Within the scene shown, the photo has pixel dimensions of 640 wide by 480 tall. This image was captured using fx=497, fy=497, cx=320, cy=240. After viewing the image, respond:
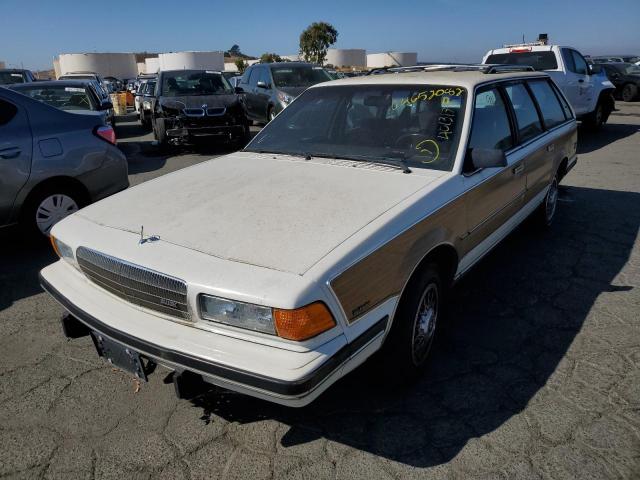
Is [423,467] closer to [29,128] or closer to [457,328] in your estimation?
[457,328]

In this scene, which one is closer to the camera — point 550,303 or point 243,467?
point 243,467

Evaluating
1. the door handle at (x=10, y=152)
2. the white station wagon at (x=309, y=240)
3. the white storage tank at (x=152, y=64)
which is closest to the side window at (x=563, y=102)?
the white station wagon at (x=309, y=240)

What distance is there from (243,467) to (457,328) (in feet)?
5.57

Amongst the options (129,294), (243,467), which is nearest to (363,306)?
(243,467)

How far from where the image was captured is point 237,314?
1.94 m

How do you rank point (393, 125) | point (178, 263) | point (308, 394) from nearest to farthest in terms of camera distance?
point (308, 394) → point (178, 263) → point (393, 125)

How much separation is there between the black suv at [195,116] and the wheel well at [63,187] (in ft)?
15.9

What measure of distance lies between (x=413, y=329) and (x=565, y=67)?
361 inches

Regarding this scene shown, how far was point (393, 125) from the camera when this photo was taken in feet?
10.5

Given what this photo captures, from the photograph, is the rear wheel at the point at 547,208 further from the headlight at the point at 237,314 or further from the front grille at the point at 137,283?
the front grille at the point at 137,283

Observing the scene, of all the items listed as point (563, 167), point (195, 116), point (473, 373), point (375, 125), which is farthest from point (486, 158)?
point (195, 116)

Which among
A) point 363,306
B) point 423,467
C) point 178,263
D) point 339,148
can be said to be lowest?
point 423,467

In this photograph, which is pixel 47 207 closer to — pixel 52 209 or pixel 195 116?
pixel 52 209

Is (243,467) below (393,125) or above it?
below
